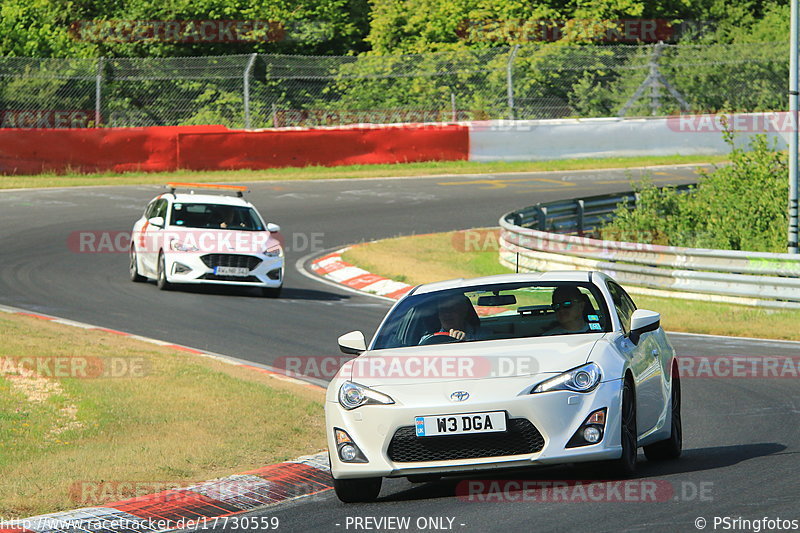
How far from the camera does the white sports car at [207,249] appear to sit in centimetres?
2031

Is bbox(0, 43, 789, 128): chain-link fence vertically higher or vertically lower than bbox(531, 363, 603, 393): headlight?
higher

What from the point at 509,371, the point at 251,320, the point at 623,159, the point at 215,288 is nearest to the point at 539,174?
the point at 623,159

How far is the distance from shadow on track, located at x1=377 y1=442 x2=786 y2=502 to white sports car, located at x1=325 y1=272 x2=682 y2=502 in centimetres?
16

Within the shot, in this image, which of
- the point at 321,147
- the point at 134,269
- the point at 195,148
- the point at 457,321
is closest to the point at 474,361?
the point at 457,321

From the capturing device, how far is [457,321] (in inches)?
351

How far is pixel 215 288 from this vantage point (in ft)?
70.1

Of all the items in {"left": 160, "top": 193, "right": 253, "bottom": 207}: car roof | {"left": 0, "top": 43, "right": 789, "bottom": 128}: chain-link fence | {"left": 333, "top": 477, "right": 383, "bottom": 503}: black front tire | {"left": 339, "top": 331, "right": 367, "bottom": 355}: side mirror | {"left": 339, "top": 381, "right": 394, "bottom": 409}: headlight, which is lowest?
{"left": 333, "top": 477, "right": 383, "bottom": 503}: black front tire

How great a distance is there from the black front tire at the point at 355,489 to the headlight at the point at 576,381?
1.22 meters

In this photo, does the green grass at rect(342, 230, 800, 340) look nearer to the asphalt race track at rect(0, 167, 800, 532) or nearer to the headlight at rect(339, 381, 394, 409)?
the asphalt race track at rect(0, 167, 800, 532)

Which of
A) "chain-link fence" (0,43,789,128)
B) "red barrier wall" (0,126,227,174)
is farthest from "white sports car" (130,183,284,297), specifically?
"chain-link fence" (0,43,789,128)

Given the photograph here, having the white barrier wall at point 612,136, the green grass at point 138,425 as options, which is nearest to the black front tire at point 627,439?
the green grass at point 138,425

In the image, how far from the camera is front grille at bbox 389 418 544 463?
25.1 ft

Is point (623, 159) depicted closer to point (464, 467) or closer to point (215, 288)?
point (215, 288)

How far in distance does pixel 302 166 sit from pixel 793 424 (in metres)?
27.0
